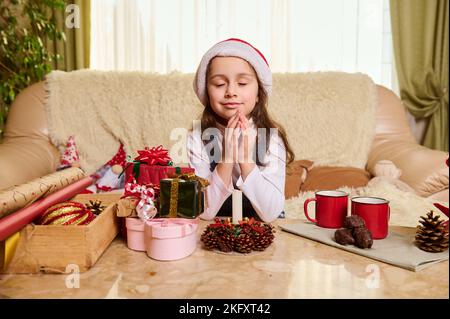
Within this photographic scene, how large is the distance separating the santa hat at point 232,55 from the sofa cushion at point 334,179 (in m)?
1.05

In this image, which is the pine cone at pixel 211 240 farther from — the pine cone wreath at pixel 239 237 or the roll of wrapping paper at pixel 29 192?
the roll of wrapping paper at pixel 29 192

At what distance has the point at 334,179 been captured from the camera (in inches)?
79.2

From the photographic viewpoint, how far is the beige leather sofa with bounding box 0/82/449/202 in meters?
1.88

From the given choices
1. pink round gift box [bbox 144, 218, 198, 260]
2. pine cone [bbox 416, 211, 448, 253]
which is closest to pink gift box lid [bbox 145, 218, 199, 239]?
pink round gift box [bbox 144, 218, 198, 260]

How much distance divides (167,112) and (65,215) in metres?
1.50

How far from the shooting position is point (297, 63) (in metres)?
2.73

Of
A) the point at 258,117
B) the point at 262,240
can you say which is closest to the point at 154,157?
the point at 262,240

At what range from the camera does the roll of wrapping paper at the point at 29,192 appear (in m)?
0.63

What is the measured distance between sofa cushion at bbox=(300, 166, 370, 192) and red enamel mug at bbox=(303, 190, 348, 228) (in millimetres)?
1150

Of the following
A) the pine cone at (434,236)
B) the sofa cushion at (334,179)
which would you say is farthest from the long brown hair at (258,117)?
the sofa cushion at (334,179)

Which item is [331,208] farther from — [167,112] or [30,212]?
[167,112]

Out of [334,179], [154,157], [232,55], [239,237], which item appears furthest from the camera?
[334,179]
